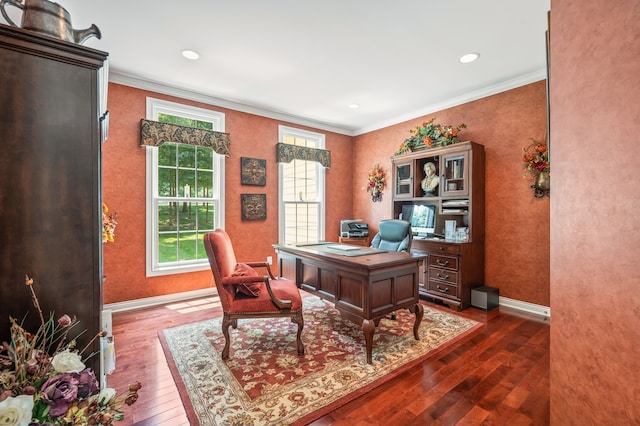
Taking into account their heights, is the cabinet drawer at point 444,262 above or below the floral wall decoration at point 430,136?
below

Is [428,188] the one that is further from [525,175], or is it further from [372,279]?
[372,279]

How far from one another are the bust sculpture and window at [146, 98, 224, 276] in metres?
3.03

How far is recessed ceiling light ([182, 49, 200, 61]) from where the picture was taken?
2918 millimetres

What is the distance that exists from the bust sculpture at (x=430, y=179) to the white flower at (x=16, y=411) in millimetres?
4278

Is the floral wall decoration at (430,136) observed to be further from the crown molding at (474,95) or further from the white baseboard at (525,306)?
the white baseboard at (525,306)

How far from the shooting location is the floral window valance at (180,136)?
11.7ft

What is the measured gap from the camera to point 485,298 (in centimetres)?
348

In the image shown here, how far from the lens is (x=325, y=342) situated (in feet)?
8.64

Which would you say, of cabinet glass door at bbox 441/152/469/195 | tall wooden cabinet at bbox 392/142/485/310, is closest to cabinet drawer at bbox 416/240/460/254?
tall wooden cabinet at bbox 392/142/485/310

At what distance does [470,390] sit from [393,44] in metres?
3.02

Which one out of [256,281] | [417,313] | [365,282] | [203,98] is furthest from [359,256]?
[203,98]

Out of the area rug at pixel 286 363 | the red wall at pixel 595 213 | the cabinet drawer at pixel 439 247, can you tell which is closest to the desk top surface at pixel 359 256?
the area rug at pixel 286 363

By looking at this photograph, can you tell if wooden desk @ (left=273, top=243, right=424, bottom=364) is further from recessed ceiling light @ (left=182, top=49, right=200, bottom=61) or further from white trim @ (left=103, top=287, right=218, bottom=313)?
recessed ceiling light @ (left=182, top=49, right=200, bottom=61)

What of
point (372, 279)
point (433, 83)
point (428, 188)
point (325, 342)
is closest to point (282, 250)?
point (325, 342)
